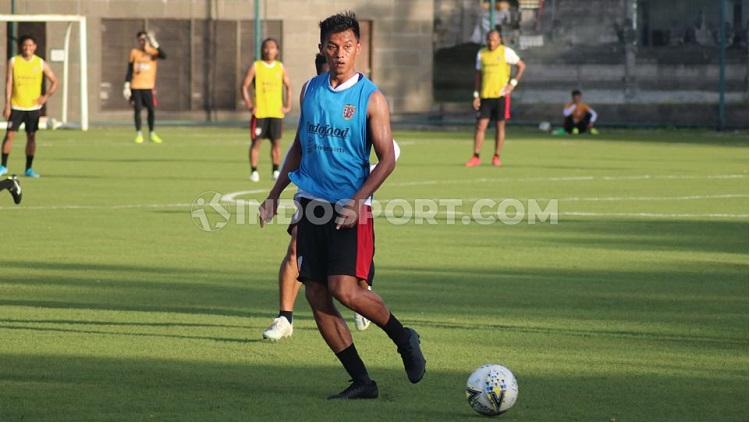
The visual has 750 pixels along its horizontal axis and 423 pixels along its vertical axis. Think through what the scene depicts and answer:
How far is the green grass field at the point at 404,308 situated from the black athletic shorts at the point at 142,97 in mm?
11750

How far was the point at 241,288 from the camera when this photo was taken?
13492 mm

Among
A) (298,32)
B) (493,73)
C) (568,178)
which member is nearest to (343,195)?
(568,178)

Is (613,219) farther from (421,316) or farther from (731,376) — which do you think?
(731,376)

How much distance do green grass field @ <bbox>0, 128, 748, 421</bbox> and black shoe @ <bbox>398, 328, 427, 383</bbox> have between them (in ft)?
0.40

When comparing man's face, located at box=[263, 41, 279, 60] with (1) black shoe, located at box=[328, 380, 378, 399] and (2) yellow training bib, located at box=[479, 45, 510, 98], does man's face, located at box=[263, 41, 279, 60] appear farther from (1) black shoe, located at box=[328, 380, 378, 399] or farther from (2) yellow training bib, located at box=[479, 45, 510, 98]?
(1) black shoe, located at box=[328, 380, 378, 399]

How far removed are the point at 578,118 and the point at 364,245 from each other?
1266 inches

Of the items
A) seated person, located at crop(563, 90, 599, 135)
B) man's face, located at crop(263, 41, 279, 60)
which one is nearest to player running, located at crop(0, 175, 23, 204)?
man's face, located at crop(263, 41, 279, 60)

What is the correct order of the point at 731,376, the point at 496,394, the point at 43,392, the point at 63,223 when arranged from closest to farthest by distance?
the point at 496,394 → the point at 43,392 → the point at 731,376 → the point at 63,223

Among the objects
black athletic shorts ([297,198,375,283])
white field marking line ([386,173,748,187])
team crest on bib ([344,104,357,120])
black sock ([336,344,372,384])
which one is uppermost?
team crest on bib ([344,104,357,120])

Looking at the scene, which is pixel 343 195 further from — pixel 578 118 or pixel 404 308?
pixel 578 118

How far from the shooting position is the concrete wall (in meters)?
44.0

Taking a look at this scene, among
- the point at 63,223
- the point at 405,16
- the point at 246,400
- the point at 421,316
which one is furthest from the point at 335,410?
the point at 405,16

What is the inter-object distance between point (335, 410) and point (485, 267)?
6.47 meters

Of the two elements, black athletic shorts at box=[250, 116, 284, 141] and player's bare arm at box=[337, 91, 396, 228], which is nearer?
player's bare arm at box=[337, 91, 396, 228]
